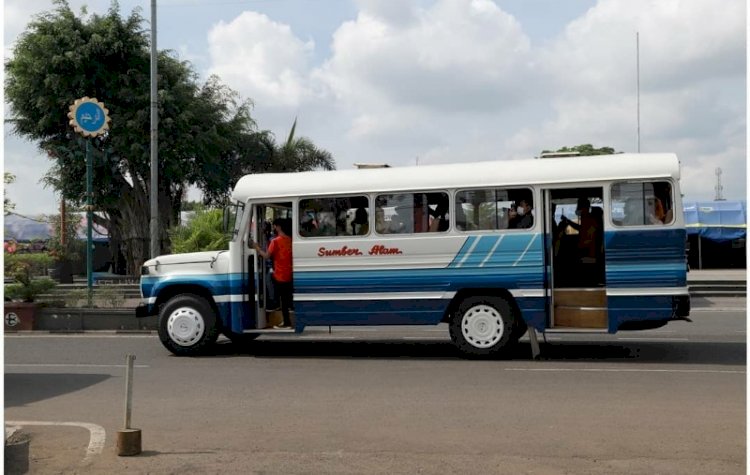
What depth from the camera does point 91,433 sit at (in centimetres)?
782

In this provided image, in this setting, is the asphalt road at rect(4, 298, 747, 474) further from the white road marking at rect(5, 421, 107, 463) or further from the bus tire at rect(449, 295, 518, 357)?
the bus tire at rect(449, 295, 518, 357)

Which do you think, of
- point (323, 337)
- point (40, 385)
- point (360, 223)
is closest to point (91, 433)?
point (40, 385)

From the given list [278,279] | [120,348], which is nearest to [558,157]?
[278,279]

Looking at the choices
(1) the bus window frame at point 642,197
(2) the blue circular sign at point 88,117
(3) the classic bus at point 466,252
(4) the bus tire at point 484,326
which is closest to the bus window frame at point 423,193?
(3) the classic bus at point 466,252

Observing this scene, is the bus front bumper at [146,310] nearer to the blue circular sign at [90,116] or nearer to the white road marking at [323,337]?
the white road marking at [323,337]

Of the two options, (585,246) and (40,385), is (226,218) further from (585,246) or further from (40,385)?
(585,246)

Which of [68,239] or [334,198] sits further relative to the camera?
[68,239]

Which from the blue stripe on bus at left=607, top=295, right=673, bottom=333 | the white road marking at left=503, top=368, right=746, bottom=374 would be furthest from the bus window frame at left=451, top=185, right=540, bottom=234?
the white road marking at left=503, top=368, right=746, bottom=374

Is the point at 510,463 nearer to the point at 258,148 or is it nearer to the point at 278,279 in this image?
the point at 278,279

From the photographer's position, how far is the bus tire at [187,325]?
13.5 meters

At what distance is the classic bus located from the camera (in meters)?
12.0

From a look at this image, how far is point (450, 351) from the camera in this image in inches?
547

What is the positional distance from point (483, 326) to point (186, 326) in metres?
4.28

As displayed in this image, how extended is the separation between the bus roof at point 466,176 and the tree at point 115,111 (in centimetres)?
2106
